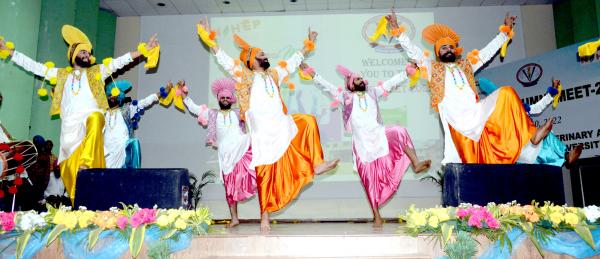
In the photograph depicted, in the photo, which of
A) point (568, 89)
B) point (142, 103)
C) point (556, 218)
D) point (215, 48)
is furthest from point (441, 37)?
point (142, 103)

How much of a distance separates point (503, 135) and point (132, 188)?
2922 mm

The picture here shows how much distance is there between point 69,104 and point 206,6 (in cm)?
418

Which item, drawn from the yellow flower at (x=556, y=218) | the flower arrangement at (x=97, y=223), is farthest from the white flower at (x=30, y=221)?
the yellow flower at (x=556, y=218)

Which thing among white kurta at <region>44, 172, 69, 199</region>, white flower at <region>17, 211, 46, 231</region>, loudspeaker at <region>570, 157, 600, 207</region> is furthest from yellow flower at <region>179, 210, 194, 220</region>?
loudspeaker at <region>570, 157, 600, 207</region>

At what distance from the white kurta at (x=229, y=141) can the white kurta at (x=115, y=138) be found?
4.05ft

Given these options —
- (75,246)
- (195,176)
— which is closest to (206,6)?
(195,176)

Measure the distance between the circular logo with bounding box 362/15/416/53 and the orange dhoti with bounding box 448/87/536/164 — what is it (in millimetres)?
3837

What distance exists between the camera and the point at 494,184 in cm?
322

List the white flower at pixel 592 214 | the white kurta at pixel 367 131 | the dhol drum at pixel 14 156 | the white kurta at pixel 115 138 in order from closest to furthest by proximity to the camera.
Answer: the white flower at pixel 592 214 → the dhol drum at pixel 14 156 → the white kurta at pixel 367 131 → the white kurta at pixel 115 138

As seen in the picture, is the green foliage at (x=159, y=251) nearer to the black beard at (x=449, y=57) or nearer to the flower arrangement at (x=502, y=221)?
the flower arrangement at (x=502, y=221)

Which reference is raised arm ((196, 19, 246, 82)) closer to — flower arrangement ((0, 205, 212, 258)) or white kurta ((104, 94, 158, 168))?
flower arrangement ((0, 205, 212, 258))

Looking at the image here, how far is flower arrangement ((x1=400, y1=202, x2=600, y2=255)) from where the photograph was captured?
2.83 metres

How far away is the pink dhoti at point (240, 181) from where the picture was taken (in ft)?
16.1

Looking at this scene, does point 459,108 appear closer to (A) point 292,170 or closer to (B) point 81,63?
(A) point 292,170
